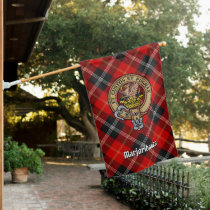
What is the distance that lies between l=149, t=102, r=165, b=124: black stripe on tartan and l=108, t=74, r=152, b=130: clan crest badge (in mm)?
103

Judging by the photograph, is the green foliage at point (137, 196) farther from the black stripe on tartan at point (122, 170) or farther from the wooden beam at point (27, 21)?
the wooden beam at point (27, 21)

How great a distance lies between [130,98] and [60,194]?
604cm

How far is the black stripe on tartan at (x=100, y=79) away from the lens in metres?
4.87

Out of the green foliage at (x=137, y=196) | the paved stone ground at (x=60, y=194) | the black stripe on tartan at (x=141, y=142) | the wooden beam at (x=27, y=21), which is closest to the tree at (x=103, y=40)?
the paved stone ground at (x=60, y=194)

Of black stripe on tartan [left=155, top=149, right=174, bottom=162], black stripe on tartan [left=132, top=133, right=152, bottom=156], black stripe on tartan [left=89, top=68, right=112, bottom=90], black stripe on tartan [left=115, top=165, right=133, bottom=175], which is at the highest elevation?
black stripe on tartan [left=89, top=68, right=112, bottom=90]

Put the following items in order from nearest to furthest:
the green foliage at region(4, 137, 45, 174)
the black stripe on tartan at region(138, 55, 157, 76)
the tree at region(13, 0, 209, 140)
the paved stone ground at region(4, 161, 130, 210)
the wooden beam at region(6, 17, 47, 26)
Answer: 1. the black stripe on tartan at region(138, 55, 157, 76)
2. the wooden beam at region(6, 17, 47, 26)
3. the paved stone ground at region(4, 161, 130, 210)
4. the green foliage at region(4, 137, 45, 174)
5. the tree at region(13, 0, 209, 140)

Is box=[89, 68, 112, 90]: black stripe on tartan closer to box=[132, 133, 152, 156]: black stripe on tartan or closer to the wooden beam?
box=[132, 133, 152, 156]: black stripe on tartan

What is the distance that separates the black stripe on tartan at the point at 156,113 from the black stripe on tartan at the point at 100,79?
711mm

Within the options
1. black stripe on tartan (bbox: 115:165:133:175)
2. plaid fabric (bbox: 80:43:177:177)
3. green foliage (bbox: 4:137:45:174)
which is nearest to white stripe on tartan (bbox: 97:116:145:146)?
plaid fabric (bbox: 80:43:177:177)

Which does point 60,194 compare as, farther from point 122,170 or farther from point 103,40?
point 103,40

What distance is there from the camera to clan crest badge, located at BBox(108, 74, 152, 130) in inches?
193

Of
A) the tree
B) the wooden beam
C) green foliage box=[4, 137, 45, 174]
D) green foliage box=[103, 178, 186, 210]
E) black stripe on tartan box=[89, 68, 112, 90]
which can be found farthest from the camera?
the tree

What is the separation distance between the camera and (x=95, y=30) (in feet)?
50.8

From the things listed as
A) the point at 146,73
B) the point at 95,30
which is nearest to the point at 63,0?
the point at 95,30
